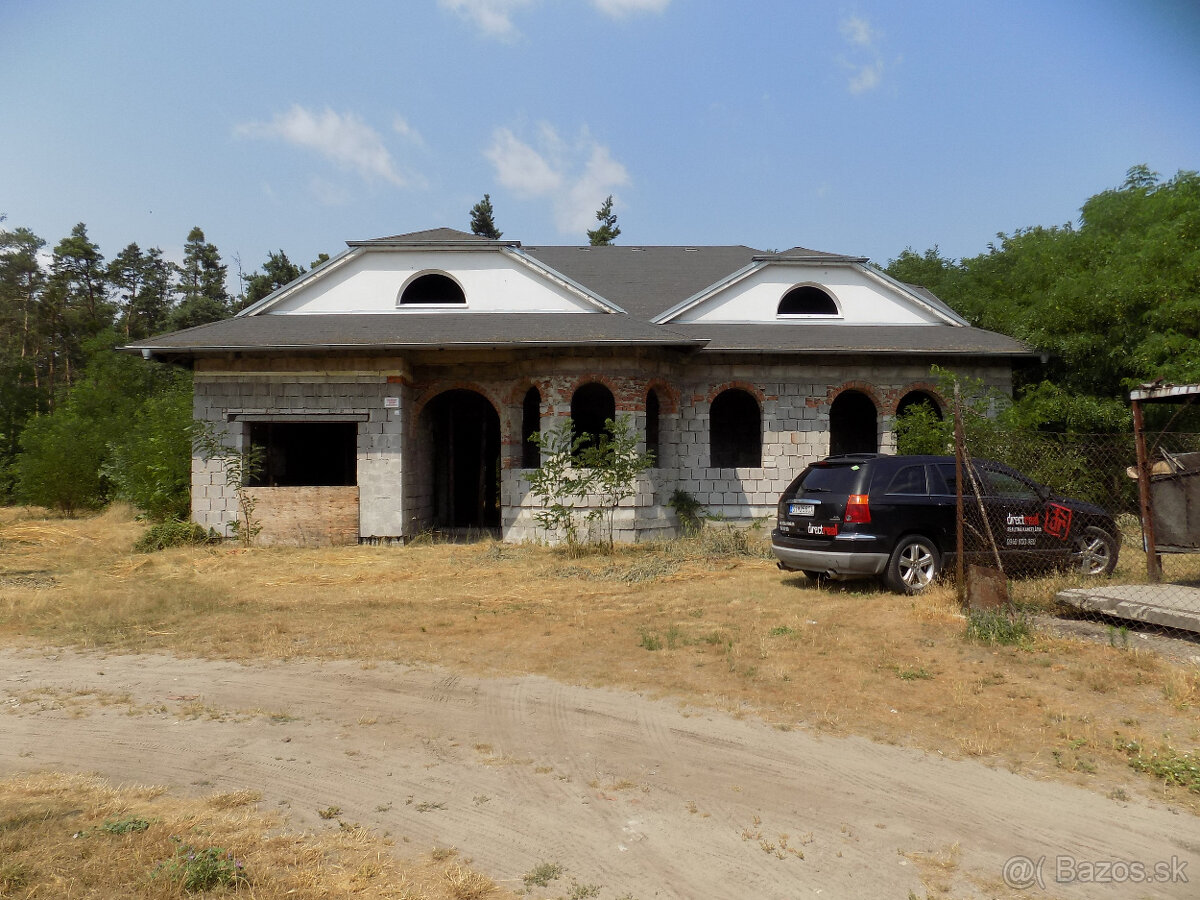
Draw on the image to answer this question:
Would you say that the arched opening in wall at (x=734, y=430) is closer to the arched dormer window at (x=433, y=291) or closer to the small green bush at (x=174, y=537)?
the arched dormer window at (x=433, y=291)

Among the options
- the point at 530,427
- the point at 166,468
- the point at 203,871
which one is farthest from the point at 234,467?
the point at 203,871

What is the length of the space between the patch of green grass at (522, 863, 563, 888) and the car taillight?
6.25m

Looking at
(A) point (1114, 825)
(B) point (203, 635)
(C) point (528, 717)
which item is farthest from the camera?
(B) point (203, 635)

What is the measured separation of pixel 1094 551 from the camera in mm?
9211

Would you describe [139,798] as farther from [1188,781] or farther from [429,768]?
[1188,781]

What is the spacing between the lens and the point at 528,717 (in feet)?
17.3

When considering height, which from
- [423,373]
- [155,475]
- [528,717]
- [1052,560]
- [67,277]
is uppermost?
[67,277]

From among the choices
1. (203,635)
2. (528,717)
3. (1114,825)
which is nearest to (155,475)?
(203,635)

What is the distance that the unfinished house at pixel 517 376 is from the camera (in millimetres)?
14516

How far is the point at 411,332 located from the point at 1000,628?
11100mm

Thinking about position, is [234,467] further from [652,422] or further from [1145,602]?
[1145,602]

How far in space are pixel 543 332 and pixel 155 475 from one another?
28.2 feet

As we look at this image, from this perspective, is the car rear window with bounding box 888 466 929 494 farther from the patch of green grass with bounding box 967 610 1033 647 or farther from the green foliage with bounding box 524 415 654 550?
the green foliage with bounding box 524 415 654 550
